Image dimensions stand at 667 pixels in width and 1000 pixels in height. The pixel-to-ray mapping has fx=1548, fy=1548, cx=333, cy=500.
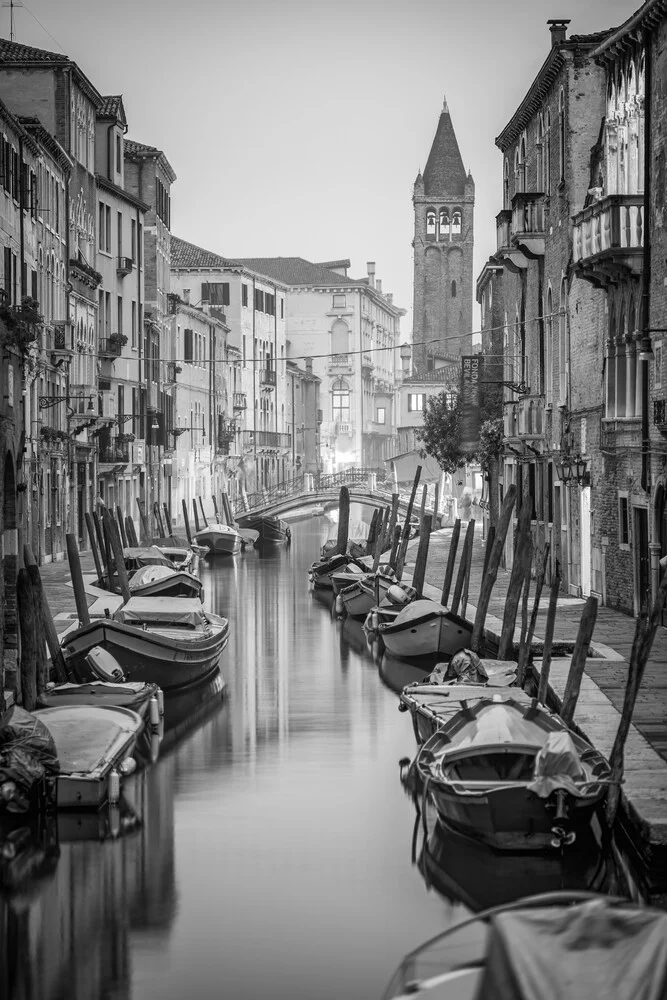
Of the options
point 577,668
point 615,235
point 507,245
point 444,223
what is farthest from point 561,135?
Result: point 444,223

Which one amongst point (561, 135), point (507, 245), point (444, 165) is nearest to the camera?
point (561, 135)

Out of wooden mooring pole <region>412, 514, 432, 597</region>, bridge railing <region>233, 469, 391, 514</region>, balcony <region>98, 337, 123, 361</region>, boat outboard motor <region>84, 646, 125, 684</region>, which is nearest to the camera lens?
boat outboard motor <region>84, 646, 125, 684</region>

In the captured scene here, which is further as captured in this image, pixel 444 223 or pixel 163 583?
pixel 444 223

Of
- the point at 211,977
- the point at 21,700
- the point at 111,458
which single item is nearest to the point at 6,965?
the point at 211,977

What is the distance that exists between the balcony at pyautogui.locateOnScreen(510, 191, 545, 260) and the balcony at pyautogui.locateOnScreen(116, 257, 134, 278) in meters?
19.8

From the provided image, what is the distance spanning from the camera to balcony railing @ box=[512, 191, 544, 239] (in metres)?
30.1

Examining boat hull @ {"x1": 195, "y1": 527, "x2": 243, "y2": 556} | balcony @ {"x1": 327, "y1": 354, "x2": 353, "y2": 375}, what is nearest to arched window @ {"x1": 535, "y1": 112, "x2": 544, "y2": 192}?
boat hull @ {"x1": 195, "y1": 527, "x2": 243, "y2": 556}

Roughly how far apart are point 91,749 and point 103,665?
491 cm

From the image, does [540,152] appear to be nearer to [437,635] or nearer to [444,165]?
[437,635]

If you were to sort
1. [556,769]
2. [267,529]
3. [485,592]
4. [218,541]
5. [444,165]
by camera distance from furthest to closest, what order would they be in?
[444,165] < [267,529] < [218,541] < [485,592] < [556,769]

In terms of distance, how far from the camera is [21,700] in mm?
16938

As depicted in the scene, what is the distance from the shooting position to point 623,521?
24.1m

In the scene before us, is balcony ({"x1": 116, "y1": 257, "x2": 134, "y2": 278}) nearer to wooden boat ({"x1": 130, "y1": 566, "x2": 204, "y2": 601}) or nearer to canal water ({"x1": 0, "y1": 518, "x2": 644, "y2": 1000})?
wooden boat ({"x1": 130, "y1": 566, "x2": 204, "y2": 601})

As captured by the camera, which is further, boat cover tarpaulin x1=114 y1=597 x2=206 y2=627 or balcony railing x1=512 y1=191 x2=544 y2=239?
balcony railing x1=512 y1=191 x2=544 y2=239
